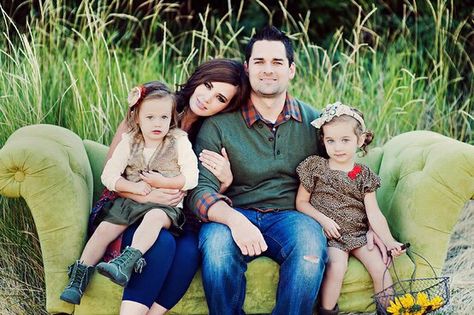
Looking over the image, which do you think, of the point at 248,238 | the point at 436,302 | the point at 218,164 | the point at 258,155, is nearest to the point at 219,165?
the point at 218,164

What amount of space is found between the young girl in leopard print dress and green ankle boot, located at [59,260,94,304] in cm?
100

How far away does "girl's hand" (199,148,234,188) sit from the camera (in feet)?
12.0

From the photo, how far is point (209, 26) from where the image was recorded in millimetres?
7562

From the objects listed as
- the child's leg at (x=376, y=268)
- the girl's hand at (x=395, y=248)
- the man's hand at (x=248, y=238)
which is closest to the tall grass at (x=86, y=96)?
the man's hand at (x=248, y=238)

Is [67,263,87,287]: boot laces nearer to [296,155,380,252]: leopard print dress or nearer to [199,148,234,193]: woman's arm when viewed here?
[199,148,234,193]: woman's arm

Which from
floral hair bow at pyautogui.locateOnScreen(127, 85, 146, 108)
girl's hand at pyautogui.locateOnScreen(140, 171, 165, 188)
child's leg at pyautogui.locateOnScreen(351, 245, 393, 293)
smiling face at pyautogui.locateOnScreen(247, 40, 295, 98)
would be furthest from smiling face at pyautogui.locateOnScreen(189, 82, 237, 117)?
child's leg at pyautogui.locateOnScreen(351, 245, 393, 293)

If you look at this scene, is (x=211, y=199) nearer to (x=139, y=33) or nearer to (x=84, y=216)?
(x=84, y=216)

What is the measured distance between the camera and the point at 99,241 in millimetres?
3412

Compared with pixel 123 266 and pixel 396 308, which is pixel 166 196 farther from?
pixel 396 308

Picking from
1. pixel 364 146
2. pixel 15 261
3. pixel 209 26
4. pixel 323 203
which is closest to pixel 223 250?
pixel 323 203

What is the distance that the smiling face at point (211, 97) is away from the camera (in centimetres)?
377

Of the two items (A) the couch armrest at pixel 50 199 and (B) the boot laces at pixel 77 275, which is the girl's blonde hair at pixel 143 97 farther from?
(B) the boot laces at pixel 77 275

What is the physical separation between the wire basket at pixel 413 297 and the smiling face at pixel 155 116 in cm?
115

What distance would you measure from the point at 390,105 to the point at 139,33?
3192 millimetres
